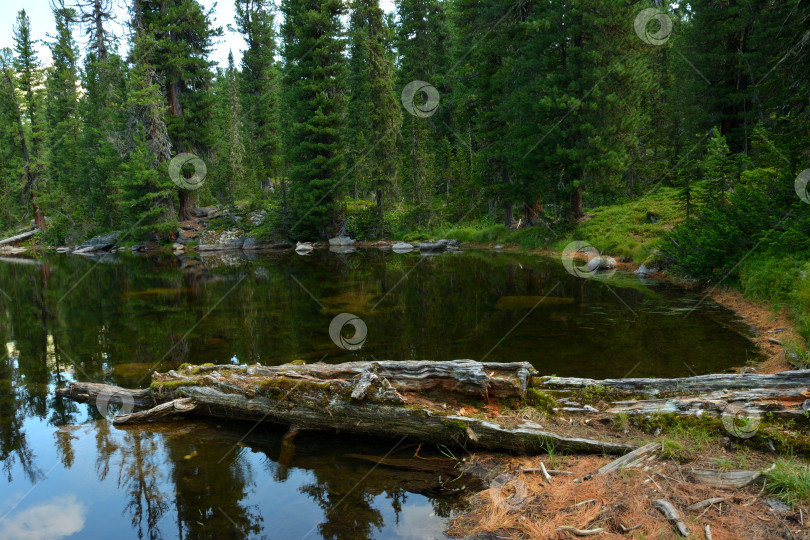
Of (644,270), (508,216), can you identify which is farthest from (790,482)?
(508,216)

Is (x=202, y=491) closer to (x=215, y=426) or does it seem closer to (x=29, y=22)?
(x=215, y=426)

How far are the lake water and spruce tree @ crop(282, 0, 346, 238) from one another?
50.0 ft

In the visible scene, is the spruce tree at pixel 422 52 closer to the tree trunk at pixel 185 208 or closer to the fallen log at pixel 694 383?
the tree trunk at pixel 185 208

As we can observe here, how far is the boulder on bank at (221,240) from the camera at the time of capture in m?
37.2

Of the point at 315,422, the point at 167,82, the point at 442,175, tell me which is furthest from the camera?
the point at 442,175

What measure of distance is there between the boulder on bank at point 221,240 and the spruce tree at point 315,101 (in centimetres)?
604

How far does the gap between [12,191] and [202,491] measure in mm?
58595

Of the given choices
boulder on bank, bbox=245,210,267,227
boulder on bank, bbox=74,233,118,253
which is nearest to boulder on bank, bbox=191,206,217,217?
boulder on bank, bbox=245,210,267,227

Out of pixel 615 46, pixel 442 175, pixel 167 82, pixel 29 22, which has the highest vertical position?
pixel 29 22

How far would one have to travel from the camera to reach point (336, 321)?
1266cm

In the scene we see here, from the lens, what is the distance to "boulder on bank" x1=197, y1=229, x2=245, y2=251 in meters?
37.2

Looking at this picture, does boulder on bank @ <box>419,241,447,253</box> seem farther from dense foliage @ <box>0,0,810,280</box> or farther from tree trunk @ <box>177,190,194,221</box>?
tree trunk @ <box>177,190,194,221</box>

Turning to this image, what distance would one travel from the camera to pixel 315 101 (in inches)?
1325

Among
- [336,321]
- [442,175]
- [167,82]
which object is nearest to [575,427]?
[336,321]
